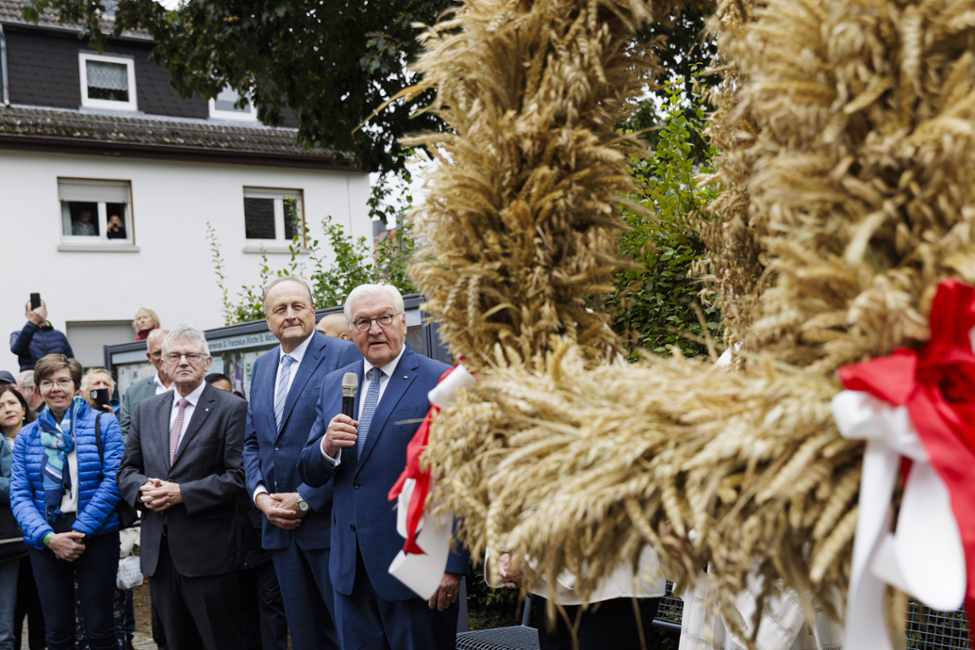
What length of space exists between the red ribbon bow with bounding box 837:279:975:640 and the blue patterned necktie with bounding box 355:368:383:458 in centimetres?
294

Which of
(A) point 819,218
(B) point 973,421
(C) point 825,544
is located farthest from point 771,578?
(A) point 819,218

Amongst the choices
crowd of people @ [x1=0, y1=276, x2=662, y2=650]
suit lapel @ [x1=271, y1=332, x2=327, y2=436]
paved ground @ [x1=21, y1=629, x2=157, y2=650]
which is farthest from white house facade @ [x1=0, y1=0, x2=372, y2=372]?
suit lapel @ [x1=271, y1=332, x2=327, y2=436]

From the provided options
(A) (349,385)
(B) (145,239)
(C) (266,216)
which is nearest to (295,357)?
(A) (349,385)

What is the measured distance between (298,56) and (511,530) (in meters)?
8.63

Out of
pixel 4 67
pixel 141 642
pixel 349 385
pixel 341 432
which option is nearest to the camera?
pixel 341 432

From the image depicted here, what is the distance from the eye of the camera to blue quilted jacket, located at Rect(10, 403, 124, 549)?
5.52 m

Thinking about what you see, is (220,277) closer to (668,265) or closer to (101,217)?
(101,217)

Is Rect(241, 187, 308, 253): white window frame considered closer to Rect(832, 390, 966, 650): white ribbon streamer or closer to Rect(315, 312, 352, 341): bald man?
Rect(315, 312, 352, 341): bald man

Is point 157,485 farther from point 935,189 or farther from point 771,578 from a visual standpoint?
point 935,189

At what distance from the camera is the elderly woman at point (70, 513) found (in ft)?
18.1

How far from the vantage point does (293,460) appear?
470cm

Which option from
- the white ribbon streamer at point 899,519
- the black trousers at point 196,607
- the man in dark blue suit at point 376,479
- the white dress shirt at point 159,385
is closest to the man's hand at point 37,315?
the white dress shirt at point 159,385

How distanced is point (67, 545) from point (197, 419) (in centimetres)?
122

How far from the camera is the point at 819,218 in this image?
1315 millimetres
